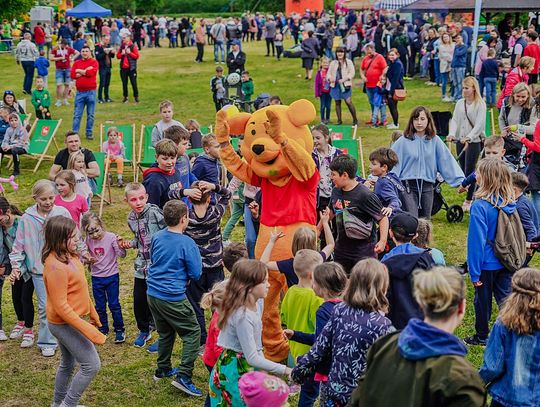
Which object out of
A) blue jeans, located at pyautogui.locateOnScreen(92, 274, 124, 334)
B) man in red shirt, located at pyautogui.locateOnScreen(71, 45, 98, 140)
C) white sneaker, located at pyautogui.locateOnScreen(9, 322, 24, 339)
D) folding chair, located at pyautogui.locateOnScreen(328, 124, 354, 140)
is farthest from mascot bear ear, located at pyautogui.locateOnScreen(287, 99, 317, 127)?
man in red shirt, located at pyautogui.locateOnScreen(71, 45, 98, 140)

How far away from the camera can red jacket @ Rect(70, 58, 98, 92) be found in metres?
16.4

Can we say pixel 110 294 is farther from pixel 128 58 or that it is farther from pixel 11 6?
pixel 11 6

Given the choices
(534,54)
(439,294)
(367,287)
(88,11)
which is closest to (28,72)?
(88,11)

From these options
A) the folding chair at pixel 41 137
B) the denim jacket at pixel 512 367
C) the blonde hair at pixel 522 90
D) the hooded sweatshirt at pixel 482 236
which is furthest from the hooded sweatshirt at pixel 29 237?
the folding chair at pixel 41 137

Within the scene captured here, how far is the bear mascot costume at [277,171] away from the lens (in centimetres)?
668

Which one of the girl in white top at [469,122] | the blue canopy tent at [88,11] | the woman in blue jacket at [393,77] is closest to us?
the girl in white top at [469,122]

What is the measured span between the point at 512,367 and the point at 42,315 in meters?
4.60

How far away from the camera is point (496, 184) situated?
649 centimetres

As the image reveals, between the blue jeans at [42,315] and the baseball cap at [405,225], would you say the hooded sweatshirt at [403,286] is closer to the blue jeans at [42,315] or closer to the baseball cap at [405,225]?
the baseball cap at [405,225]

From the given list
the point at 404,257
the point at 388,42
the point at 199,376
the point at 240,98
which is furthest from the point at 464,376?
the point at 388,42

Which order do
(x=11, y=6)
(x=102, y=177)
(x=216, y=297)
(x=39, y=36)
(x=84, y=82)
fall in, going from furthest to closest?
(x=11, y=6) → (x=39, y=36) → (x=84, y=82) → (x=102, y=177) → (x=216, y=297)

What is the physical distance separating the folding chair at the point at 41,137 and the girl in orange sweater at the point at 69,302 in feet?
31.1

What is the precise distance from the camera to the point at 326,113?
18.9 meters

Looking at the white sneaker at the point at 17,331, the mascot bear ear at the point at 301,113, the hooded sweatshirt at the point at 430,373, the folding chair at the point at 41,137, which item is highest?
the mascot bear ear at the point at 301,113
